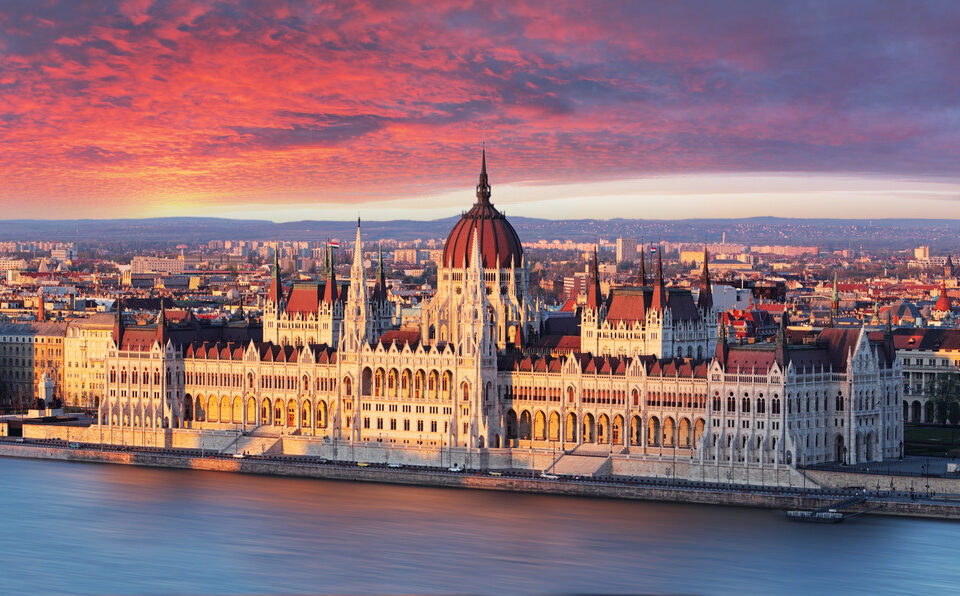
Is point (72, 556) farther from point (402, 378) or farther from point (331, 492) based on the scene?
point (402, 378)

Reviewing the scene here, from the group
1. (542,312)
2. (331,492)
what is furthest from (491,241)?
(331,492)

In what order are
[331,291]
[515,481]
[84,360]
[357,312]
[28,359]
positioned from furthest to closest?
[28,359] < [84,360] < [331,291] < [357,312] < [515,481]

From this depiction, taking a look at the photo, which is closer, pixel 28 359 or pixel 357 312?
pixel 357 312

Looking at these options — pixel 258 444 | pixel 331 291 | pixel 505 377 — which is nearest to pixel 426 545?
pixel 505 377

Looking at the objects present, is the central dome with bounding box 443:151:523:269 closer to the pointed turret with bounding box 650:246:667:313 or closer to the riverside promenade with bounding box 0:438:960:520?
the pointed turret with bounding box 650:246:667:313

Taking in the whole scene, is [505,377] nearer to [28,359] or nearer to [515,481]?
[515,481]
